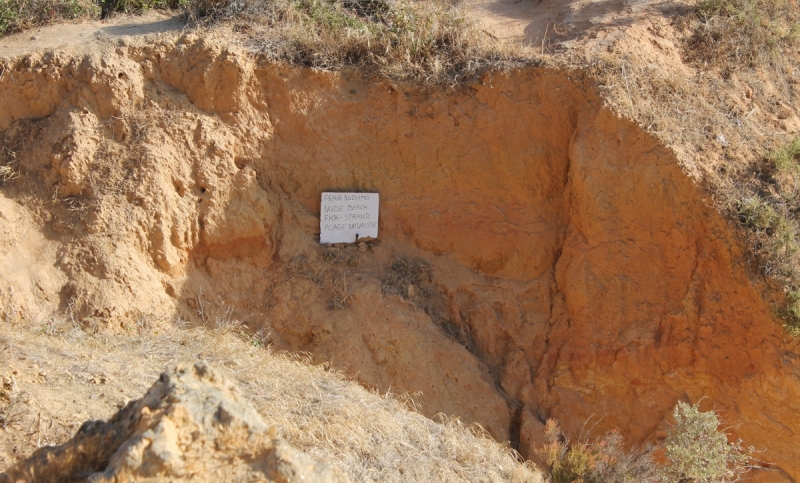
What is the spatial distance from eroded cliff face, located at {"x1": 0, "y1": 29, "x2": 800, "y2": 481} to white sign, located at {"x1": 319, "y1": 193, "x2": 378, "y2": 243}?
0.41ft

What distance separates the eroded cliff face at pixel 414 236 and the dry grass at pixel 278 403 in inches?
20.7

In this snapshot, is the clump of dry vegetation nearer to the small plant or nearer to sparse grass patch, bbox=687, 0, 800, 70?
sparse grass patch, bbox=687, 0, 800, 70

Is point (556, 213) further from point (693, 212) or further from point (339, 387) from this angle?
point (339, 387)

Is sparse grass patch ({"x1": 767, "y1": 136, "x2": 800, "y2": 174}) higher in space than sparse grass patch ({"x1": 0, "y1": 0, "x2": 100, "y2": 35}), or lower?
lower

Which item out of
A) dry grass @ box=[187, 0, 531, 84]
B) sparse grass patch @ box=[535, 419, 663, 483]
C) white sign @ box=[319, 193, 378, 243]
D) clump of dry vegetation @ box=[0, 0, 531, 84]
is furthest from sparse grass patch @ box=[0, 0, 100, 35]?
sparse grass patch @ box=[535, 419, 663, 483]

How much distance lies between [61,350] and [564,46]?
5.19 meters

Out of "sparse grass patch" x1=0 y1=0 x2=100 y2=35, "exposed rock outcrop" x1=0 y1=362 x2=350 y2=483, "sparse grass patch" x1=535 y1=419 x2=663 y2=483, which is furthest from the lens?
"sparse grass patch" x1=0 y1=0 x2=100 y2=35

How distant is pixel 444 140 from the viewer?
22.2ft

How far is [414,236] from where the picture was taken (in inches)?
270

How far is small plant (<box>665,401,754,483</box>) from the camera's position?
477 centimetres

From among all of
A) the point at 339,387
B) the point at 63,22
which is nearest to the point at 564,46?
the point at 339,387

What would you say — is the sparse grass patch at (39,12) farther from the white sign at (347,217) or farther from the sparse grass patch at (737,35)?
the sparse grass patch at (737,35)

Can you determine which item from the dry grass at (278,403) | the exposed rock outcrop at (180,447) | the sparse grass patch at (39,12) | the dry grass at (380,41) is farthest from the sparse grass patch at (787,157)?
the sparse grass patch at (39,12)

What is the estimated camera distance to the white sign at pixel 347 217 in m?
6.63
